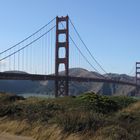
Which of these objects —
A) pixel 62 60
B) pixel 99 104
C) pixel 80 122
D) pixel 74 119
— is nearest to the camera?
pixel 80 122

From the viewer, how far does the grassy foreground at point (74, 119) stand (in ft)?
41.0

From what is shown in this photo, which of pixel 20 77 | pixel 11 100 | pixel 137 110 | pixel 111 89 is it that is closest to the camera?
pixel 137 110

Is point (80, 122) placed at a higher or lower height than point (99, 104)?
lower

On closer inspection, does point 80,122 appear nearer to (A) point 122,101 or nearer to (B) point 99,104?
(B) point 99,104

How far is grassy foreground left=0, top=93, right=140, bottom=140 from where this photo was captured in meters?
12.5

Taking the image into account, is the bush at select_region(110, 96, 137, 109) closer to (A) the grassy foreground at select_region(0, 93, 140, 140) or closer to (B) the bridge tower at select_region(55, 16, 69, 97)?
(A) the grassy foreground at select_region(0, 93, 140, 140)

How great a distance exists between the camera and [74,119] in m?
13.7

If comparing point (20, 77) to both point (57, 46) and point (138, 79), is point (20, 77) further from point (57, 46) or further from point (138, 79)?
point (138, 79)

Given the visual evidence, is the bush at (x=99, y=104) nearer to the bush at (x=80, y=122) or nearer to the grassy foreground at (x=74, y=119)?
the grassy foreground at (x=74, y=119)

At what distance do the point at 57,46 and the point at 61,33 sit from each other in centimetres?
502

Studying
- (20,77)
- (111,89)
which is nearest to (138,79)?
(111,89)

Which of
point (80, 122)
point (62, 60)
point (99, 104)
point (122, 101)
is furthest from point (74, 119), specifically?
point (62, 60)

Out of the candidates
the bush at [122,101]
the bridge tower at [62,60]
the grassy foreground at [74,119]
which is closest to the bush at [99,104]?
the grassy foreground at [74,119]

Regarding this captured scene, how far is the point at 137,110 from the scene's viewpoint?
53.2 feet
